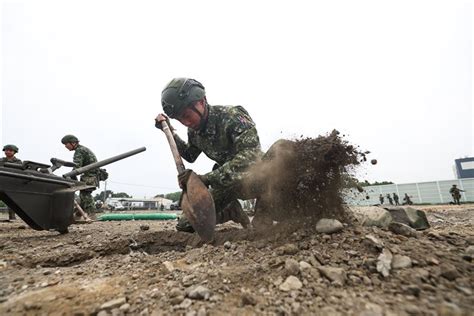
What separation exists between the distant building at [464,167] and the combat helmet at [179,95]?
39939 mm

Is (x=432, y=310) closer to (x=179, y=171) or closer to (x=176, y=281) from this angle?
(x=176, y=281)

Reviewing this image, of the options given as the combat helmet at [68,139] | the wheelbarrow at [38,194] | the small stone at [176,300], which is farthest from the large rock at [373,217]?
the combat helmet at [68,139]

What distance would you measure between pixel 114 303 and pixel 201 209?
1.30 meters

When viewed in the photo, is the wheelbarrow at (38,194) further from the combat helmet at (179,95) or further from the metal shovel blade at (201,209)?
the metal shovel blade at (201,209)

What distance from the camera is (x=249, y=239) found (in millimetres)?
2381

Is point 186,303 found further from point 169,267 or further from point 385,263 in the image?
point 385,263

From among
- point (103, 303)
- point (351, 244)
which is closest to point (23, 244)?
point (103, 303)

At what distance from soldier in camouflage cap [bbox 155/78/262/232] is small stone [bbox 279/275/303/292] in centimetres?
138

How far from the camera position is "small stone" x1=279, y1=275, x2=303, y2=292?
4.16 ft

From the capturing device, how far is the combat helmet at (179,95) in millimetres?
2998

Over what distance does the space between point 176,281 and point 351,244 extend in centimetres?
113

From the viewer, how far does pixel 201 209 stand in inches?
97.3

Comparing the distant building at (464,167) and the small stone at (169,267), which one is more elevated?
the distant building at (464,167)

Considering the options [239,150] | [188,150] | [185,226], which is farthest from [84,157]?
[239,150]
